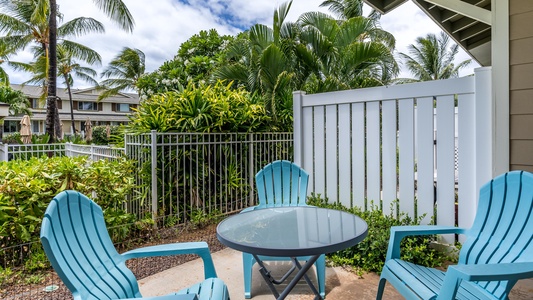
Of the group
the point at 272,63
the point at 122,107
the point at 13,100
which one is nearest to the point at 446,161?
the point at 272,63

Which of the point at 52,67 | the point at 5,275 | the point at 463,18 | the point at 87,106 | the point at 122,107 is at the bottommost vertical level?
the point at 5,275

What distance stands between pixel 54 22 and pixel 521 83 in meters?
11.1

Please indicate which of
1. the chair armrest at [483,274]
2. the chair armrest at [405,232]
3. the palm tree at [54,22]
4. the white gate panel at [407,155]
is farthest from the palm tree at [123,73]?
the chair armrest at [483,274]

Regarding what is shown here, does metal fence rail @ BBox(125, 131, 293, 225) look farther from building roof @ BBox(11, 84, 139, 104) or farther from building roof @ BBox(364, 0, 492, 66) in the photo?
building roof @ BBox(11, 84, 139, 104)

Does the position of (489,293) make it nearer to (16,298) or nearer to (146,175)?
(16,298)

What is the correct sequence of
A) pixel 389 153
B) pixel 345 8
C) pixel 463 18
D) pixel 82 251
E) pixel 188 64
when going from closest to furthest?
pixel 82 251, pixel 389 153, pixel 463 18, pixel 188 64, pixel 345 8

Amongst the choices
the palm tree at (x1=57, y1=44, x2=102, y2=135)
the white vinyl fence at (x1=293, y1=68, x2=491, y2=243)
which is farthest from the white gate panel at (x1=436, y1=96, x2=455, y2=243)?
the palm tree at (x1=57, y1=44, x2=102, y2=135)

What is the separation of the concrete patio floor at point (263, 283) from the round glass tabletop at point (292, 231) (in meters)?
0.64

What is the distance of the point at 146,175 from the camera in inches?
153

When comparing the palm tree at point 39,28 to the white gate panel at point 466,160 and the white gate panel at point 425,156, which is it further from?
the white gate panel at point 466,160

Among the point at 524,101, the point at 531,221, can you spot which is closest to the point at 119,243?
the point at 531,221

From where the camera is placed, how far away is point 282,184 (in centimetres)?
325

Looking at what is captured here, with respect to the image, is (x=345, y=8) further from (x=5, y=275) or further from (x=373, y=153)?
(x=5, y=275)

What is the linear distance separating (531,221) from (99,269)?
2.42 m
